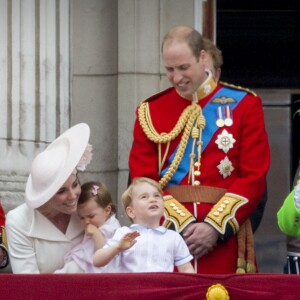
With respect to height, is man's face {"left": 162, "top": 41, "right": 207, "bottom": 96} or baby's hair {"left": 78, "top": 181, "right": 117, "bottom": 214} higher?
man's face {"left": 162, "top": 41, "right": 207, "bottom": 96}

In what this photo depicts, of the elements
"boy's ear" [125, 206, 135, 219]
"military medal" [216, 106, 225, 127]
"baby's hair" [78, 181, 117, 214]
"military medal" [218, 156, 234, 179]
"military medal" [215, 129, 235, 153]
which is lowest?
"boy's ear" [125, 206, 135, 219]

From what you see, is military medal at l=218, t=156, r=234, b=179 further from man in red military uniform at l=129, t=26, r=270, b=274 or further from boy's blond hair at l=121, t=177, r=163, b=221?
boy's blond hair at l=121, t=177, r=163, b=221

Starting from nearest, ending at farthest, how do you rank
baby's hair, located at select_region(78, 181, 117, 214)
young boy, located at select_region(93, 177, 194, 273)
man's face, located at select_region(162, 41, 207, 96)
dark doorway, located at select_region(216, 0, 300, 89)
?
young boy, located at select_region(93, 177, 194, 273) → baby's hair, located at select_region(78, 181, 117, 214) → man's face, located at select_region(162, 41, 207, 96) → dark doorway, located at select_region(216, 0, 300, 89)

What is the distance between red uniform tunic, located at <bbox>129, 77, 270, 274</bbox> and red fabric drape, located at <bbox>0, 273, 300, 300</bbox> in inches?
36.1

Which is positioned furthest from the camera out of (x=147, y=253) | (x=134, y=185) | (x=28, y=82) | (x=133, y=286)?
(x=28, y=82)

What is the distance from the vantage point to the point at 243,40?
12461 mm

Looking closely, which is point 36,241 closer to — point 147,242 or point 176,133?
point 147,242

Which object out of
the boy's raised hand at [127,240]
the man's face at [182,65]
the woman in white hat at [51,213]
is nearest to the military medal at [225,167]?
the man's face at [182,65]

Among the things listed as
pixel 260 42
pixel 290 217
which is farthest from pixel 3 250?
pixel 260 42

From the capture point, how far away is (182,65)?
9.26 m

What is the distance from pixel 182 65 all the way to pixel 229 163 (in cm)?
54

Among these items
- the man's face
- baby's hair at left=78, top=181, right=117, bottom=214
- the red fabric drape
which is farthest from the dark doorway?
the red fabric drape

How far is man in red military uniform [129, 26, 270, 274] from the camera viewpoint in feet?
30.1

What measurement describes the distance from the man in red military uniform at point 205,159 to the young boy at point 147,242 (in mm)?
213
